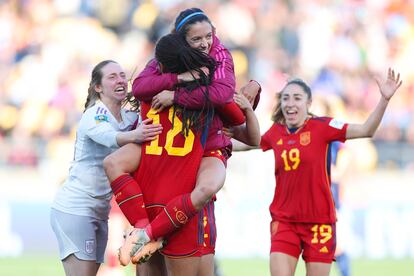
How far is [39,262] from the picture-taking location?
1402 centimetres

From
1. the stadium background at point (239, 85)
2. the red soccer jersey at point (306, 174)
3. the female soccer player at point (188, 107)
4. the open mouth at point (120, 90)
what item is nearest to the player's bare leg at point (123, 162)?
the female soccer player at point (188, 107)

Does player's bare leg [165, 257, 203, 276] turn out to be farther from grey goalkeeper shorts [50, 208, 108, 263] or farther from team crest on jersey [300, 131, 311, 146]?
team crest on jersey [300, 131, 311, 146]

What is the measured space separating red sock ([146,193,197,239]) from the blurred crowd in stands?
9.44m

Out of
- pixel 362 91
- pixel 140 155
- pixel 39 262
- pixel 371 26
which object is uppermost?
pixel 371 26

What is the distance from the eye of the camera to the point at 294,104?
28.7 feet

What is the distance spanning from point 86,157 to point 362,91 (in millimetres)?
11881

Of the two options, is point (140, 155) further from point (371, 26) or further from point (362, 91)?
point (371, 26)

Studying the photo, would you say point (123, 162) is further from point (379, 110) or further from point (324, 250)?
point (324, 250)

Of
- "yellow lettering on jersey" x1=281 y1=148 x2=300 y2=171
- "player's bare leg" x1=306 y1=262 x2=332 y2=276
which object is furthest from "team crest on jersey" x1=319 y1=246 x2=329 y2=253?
"yellow lettering on jersey" x1=281 y1=148 x2=300 y2=171

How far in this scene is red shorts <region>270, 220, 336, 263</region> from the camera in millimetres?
8438

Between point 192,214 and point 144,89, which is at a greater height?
point 144,89

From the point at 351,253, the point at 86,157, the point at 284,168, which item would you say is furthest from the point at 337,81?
the point at 86,157

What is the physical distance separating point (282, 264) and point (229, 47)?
395 inches

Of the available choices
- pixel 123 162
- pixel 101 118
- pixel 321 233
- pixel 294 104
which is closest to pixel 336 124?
pixel 294 104
